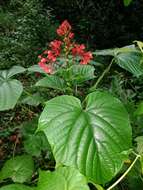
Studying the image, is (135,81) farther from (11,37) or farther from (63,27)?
(63,27)

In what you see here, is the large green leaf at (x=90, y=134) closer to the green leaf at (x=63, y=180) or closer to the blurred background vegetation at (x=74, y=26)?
the green leaf at (x=63, y=180)

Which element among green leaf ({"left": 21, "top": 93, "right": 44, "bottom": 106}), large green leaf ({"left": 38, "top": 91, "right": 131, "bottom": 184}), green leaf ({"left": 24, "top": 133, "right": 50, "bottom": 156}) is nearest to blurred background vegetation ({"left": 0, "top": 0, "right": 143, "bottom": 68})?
green leaf ({"left": 24, "top": 133, "right": 50, "bottom": 156})

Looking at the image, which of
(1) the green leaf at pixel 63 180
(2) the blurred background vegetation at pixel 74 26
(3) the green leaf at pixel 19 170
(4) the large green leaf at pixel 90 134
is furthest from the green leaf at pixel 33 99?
(2) the blurred background vegetation at pixel 74 26

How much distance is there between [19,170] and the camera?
4.93 ft

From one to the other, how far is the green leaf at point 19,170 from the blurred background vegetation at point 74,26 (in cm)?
320

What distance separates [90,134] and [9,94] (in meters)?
0.32

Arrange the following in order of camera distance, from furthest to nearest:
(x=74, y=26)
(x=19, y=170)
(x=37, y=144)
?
(x=74, y=26)
(x=37, y=144)
(x=19, y=170)

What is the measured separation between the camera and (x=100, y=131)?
1.06 meters

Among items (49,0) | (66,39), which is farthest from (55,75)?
(49,0)

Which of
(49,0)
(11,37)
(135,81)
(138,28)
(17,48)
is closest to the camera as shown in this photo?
(135,81)

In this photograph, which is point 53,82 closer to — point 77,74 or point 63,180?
point 77,74

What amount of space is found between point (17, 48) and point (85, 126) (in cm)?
412

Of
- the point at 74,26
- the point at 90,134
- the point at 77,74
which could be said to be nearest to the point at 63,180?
the point at 90,134

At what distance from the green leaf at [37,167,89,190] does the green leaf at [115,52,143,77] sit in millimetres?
544
